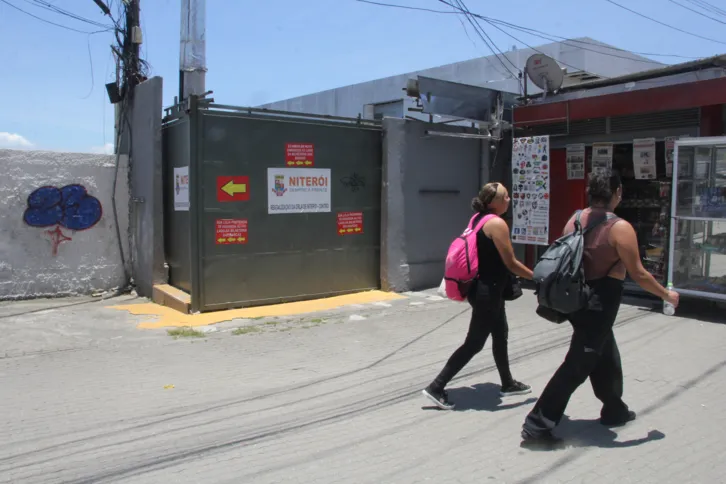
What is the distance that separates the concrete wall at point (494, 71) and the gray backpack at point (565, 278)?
45.7 ft

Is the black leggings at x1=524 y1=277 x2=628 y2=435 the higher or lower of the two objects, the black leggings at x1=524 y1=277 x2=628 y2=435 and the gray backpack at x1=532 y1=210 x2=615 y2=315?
the lower

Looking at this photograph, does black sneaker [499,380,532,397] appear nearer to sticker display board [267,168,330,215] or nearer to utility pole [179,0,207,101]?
sticker display board [267,168,330,215]

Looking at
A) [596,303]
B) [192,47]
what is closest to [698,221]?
[596,303]

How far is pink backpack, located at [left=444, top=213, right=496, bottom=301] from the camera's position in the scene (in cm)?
448

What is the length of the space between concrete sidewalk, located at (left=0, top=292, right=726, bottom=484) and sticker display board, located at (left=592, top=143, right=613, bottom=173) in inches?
120

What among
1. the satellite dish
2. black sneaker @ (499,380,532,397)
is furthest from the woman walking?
the satellite dish

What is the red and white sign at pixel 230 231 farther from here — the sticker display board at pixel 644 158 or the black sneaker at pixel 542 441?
the sticker display board at pixel 644 158

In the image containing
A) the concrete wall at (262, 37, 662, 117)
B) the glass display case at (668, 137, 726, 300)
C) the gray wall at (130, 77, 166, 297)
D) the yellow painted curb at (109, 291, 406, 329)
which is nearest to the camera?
the yellow painted curb at (109, 291, 406, 329)

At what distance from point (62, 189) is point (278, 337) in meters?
4.53

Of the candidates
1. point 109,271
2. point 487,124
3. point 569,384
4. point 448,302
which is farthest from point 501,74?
point 569,384

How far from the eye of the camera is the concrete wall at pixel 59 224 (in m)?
8.83

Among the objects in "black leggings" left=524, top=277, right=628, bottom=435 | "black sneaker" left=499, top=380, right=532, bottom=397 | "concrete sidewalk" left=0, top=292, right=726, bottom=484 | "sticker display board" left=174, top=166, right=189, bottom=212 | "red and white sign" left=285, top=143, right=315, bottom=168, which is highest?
"red and white sign" left=285, top=143, right=315, bottom=168

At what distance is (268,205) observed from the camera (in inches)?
337

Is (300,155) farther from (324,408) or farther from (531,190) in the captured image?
(324,408)
